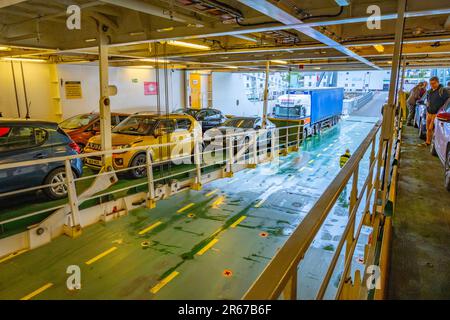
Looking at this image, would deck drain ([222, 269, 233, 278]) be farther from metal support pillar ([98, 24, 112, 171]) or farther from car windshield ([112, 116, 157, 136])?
car windshield ([112, 116, 157, 136])

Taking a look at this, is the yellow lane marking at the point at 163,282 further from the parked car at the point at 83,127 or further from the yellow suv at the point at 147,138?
the parked car at the point at 83,127

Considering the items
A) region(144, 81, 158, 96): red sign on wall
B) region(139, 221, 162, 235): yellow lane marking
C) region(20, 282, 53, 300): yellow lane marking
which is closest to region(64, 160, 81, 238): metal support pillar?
region(20, 282, 53, 300): yellow lane marking

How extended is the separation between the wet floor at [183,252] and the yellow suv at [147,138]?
1264 mm

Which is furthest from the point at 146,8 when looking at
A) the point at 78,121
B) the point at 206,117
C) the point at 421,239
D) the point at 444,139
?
the point at 206,117

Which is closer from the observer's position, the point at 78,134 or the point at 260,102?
the point at 78,134

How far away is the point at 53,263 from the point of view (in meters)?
4.31

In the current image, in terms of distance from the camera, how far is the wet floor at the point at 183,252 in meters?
3.90

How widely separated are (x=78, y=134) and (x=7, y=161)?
4.52 m

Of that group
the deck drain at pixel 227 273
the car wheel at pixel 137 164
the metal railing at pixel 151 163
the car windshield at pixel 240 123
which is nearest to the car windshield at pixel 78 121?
the metal railing at pixel 151 163

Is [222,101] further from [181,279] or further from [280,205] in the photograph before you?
[181,279]

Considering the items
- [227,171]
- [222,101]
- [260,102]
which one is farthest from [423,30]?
[260,102]

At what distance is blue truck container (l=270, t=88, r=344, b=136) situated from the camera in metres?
14.8

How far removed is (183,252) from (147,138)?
3596 mm

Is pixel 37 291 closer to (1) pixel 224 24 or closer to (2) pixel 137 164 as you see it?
(2) pixel 137 164
